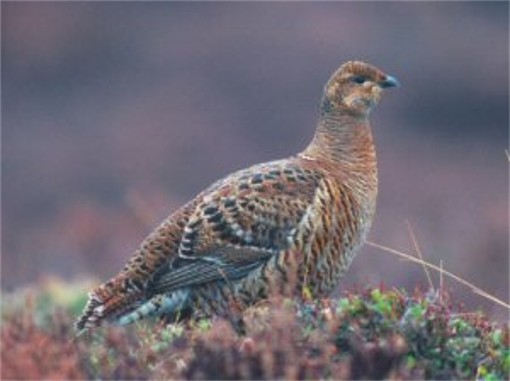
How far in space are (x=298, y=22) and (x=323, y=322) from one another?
2735 cm

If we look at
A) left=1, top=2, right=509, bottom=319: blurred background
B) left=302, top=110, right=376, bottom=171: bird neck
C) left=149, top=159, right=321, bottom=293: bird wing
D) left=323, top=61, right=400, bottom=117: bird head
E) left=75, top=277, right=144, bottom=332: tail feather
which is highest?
left=323, top=61, right=400, bottom=117: bird head

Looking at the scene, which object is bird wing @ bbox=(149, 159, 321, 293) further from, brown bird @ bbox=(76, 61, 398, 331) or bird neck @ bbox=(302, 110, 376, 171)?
bird neck @ bbox=(302, 110, 376, 171)

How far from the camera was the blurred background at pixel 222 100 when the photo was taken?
27.4 meters

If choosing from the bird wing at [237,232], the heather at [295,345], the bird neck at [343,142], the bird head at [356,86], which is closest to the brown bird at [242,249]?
the bird wing at [237,232]

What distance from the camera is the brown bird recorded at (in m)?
8.98

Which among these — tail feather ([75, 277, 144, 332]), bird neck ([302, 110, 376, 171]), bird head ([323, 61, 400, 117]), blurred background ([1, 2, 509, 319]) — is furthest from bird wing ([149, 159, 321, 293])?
blurred background ([1, 2, 509, 319])

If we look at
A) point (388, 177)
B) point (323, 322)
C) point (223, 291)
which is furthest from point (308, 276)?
point (388, 177)

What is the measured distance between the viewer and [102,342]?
23.8ft

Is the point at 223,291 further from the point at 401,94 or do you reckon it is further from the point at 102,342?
the point at 401,94

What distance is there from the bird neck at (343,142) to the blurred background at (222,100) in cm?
1314

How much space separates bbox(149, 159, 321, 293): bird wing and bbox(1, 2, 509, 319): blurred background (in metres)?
13.8

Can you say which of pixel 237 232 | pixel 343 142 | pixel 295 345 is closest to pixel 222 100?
pixel 343 142

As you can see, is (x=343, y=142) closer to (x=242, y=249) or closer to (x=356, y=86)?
(x=356, y=86)

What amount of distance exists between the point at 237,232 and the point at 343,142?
91 centimetres
